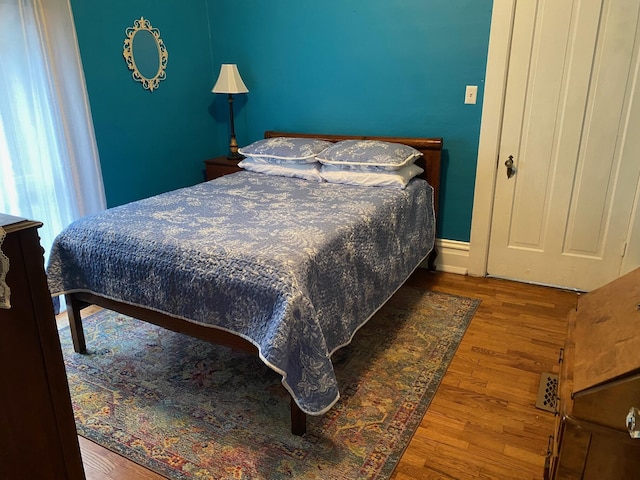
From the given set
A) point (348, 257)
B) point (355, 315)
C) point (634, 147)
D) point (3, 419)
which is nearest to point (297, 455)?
point (355, 315)

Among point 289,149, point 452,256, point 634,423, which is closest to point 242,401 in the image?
point 634,423

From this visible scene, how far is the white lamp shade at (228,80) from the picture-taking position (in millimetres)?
3529

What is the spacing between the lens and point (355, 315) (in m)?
2.07

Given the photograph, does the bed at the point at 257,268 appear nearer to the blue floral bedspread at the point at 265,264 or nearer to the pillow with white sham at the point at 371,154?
the blue floral bedspread at the point at 265,264

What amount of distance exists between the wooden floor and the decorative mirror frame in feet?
7.94

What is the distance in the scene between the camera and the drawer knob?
1005 millimetres

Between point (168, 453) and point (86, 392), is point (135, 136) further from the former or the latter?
point (168, 453)

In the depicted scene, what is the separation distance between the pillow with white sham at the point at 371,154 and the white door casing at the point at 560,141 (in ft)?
1.78

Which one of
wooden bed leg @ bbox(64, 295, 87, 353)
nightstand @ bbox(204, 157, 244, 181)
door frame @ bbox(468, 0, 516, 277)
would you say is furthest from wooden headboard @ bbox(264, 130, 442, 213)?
wooden bed leg @ bbox(64, 295, 87, 353)

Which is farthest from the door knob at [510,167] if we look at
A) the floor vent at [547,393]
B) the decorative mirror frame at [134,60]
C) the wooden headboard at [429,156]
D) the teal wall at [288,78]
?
the decorative mirror frame at [134,60]

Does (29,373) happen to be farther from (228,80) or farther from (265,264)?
(228,80)

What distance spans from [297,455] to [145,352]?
1.08 meters

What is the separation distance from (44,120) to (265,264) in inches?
72.4

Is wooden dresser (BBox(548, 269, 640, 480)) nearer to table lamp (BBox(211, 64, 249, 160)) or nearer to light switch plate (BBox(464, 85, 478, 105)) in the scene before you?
light switch plate (BBox(464, 85, 478, 105))
